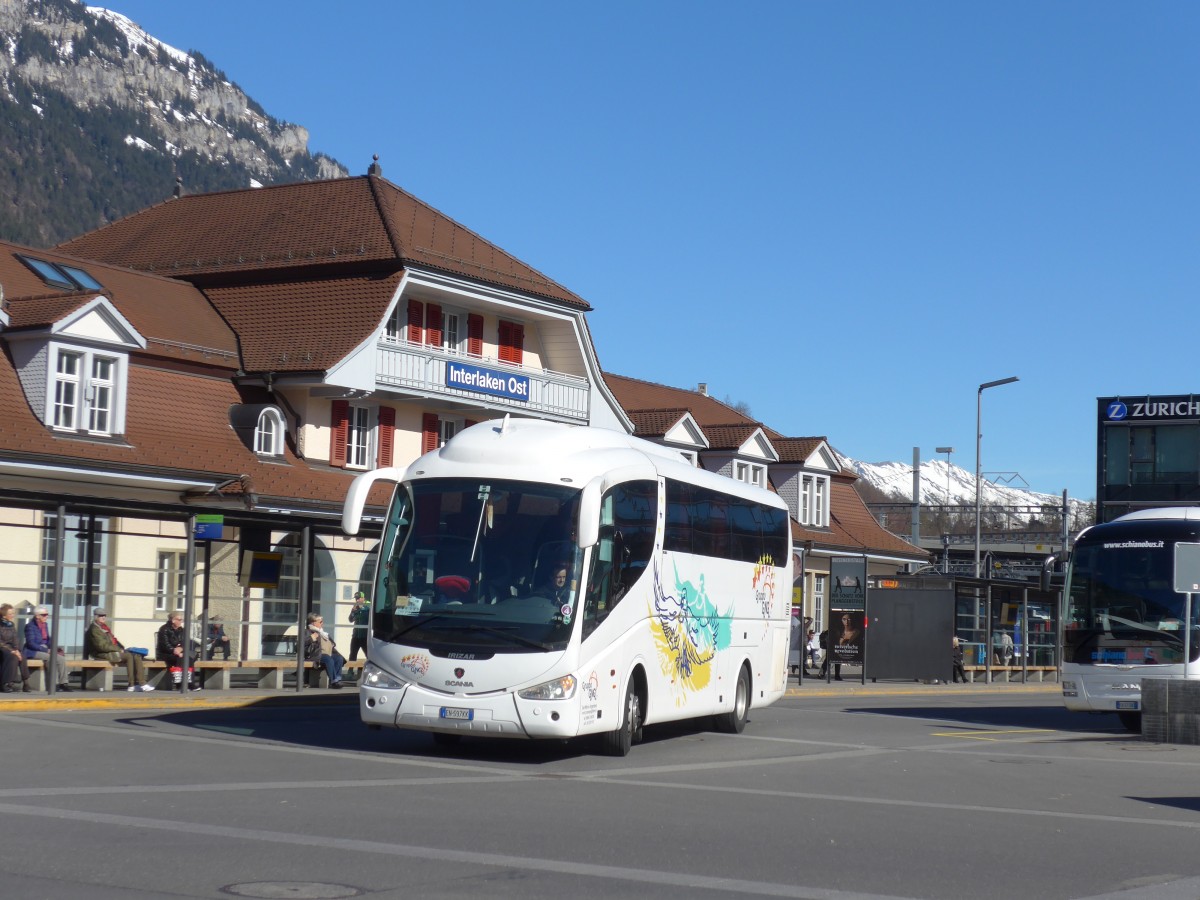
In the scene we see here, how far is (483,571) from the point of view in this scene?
1648 cm

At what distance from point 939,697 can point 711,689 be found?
16781 mm

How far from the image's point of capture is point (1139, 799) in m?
15.2

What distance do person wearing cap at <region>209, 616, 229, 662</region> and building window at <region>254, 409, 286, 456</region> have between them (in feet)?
31.4

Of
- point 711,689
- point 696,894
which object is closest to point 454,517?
point 711,689

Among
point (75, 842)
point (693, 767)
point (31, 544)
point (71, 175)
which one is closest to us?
point (75, 842)

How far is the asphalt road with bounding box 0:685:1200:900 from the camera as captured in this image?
9.31 m

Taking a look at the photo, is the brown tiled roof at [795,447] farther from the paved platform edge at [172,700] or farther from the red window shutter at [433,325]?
the paved platform edge at [172,700]

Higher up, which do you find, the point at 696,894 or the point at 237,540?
the point at 237,540

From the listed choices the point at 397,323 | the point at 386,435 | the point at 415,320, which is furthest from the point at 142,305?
the point at 415,320

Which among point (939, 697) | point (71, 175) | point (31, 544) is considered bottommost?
point (939, 697)

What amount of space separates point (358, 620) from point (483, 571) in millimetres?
14513

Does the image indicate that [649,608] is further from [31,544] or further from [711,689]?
[31,544]

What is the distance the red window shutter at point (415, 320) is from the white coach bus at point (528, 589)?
24695 mm

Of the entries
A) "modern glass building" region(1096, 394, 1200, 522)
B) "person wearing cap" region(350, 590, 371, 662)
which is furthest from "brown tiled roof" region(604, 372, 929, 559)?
"person wearing cap" region(350, 590, 371, 662)
